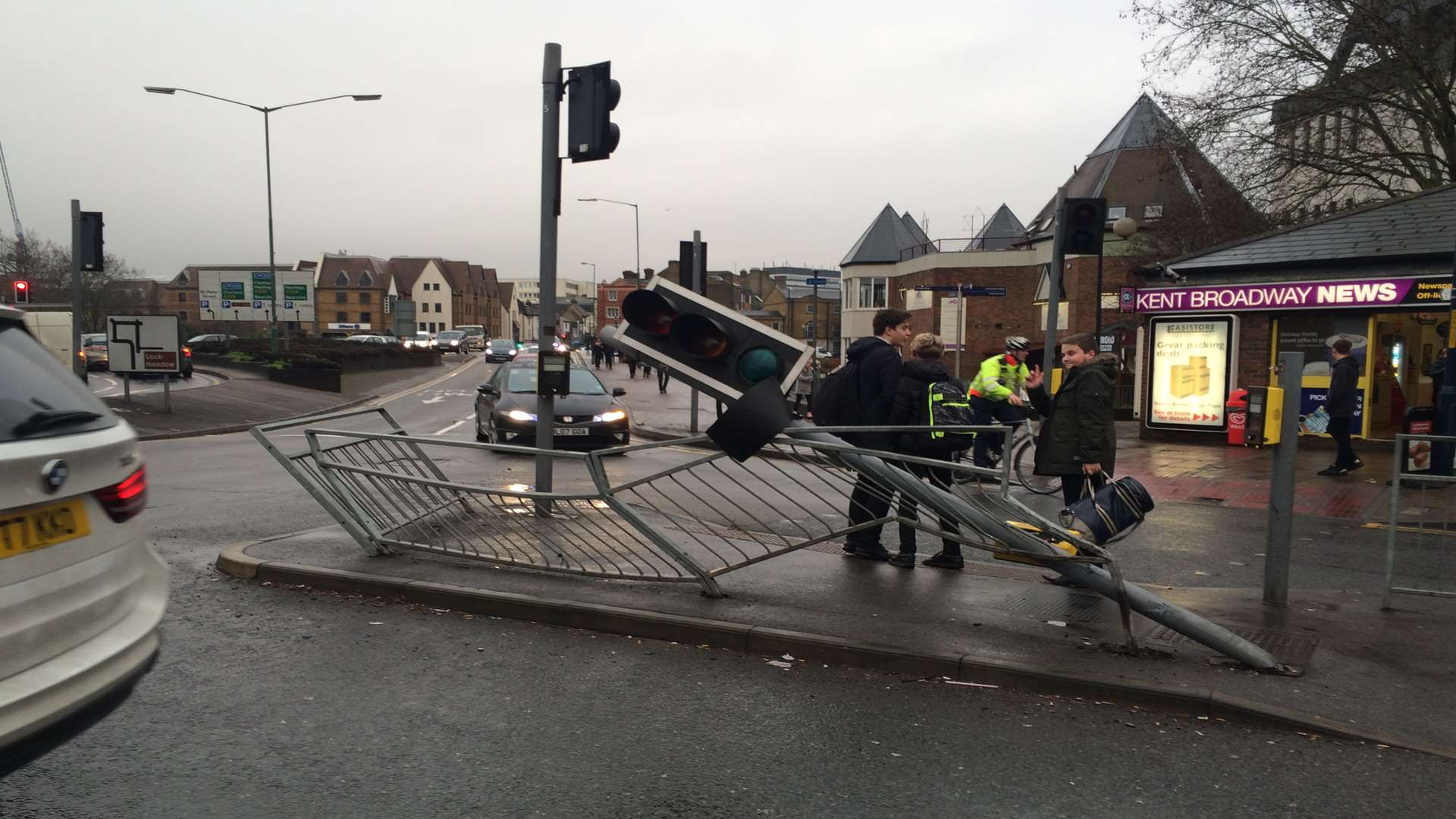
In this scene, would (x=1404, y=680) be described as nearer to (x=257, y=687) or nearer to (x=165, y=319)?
(x=257, y=687)

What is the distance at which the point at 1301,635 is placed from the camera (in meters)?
5.67

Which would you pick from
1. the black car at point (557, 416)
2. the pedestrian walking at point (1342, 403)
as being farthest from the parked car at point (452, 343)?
the pedestrian walking at point (1342, 403)

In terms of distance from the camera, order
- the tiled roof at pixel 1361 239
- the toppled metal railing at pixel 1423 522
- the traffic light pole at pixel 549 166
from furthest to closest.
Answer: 1. the tiled roof at pixel 1361 239
2. the traffic light pole at pixel 549 166
3. the toppled metal railing at pixel 1423 522

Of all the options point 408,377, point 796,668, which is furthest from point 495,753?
point 408,377

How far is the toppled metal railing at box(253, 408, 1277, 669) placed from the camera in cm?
530

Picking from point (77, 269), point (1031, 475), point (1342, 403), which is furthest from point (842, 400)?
point (77, 269)

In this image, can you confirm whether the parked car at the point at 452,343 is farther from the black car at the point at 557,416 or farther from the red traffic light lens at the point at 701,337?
the red traffic light lens at the point at 701,337

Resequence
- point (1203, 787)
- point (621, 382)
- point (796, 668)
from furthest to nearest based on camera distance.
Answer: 1. point (621, 382)
2. point (796, 668)
3. point (1203, 787)

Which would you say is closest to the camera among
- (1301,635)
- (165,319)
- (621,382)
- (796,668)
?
(796,668)

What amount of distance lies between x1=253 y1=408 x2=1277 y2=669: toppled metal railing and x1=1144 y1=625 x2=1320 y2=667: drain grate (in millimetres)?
247

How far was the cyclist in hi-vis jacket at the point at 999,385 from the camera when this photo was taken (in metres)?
11.0

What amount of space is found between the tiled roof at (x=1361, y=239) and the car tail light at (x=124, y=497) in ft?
57.9

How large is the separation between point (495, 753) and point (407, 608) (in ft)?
7.81

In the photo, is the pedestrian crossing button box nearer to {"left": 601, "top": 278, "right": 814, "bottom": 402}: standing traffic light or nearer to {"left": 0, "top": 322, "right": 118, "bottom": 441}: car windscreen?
{"left": 601, "top": 278, "right": 814, "bottom": 402}: standing traffic light
